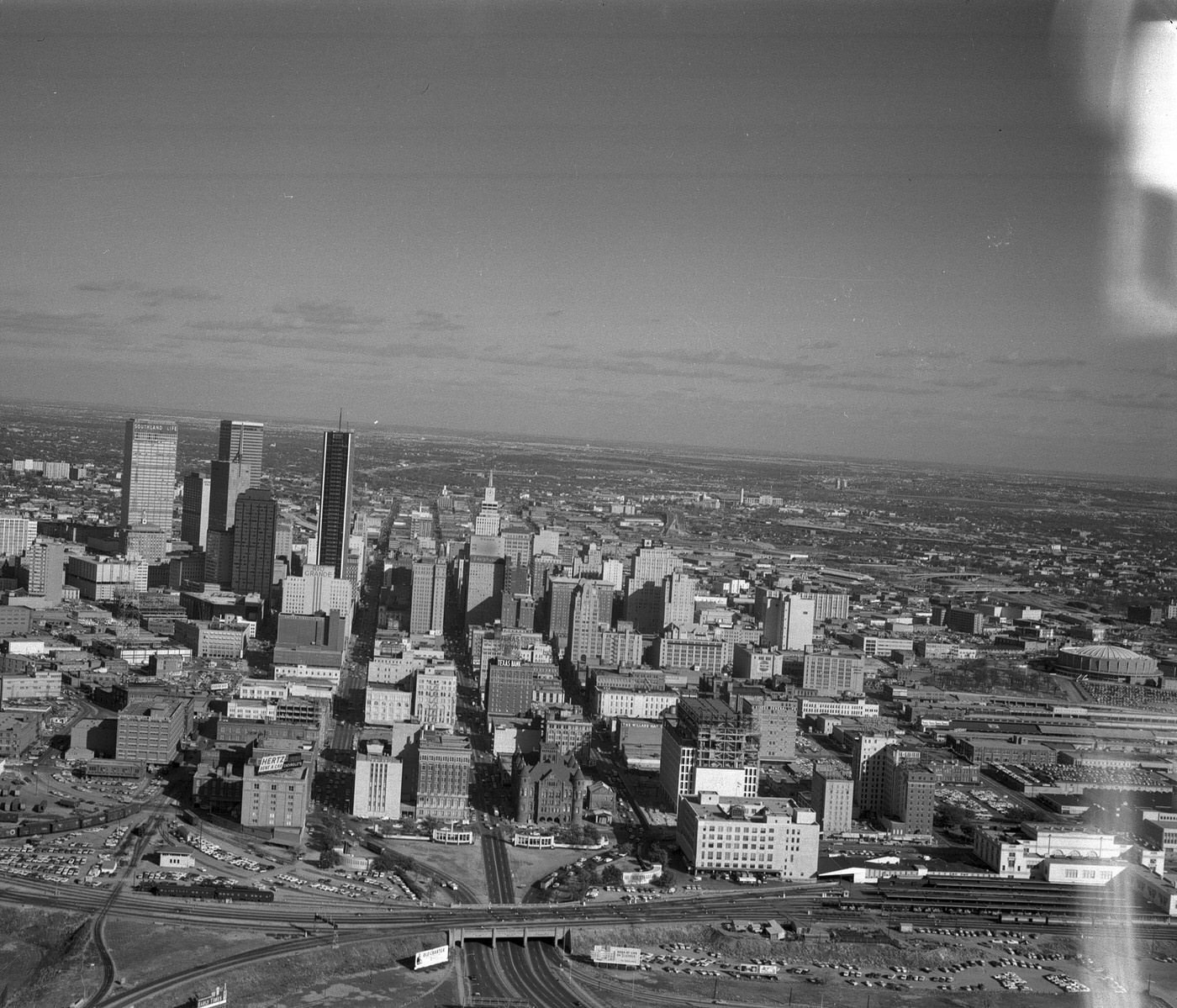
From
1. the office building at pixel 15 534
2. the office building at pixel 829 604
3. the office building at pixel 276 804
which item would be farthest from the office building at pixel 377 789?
the office building at pixel 15 534

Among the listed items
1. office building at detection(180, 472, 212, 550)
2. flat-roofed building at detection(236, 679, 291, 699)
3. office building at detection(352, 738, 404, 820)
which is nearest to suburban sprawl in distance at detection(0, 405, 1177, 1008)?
office building at detection(352, 738, 404, 820)

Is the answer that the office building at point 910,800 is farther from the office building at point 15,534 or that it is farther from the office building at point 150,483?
the office building at point 15,534

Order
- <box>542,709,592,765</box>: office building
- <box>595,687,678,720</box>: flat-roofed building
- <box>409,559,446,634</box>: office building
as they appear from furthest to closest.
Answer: <box>409,559,446,634</box>: office building → <box>595,687,678,720</box>: flat-roofed building → <box>542,709,592,765</box>: office building

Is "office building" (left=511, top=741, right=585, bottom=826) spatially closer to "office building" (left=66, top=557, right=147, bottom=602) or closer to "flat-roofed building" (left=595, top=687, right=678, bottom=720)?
"flat-roofed building" (left=595, top=687, right=678, bottom=720)

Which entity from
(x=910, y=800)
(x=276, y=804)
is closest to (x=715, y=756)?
(x=910, y=800)

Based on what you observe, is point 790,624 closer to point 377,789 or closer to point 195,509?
point 377,789

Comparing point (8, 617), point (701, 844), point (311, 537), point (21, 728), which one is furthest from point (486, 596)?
point (701, 844)
